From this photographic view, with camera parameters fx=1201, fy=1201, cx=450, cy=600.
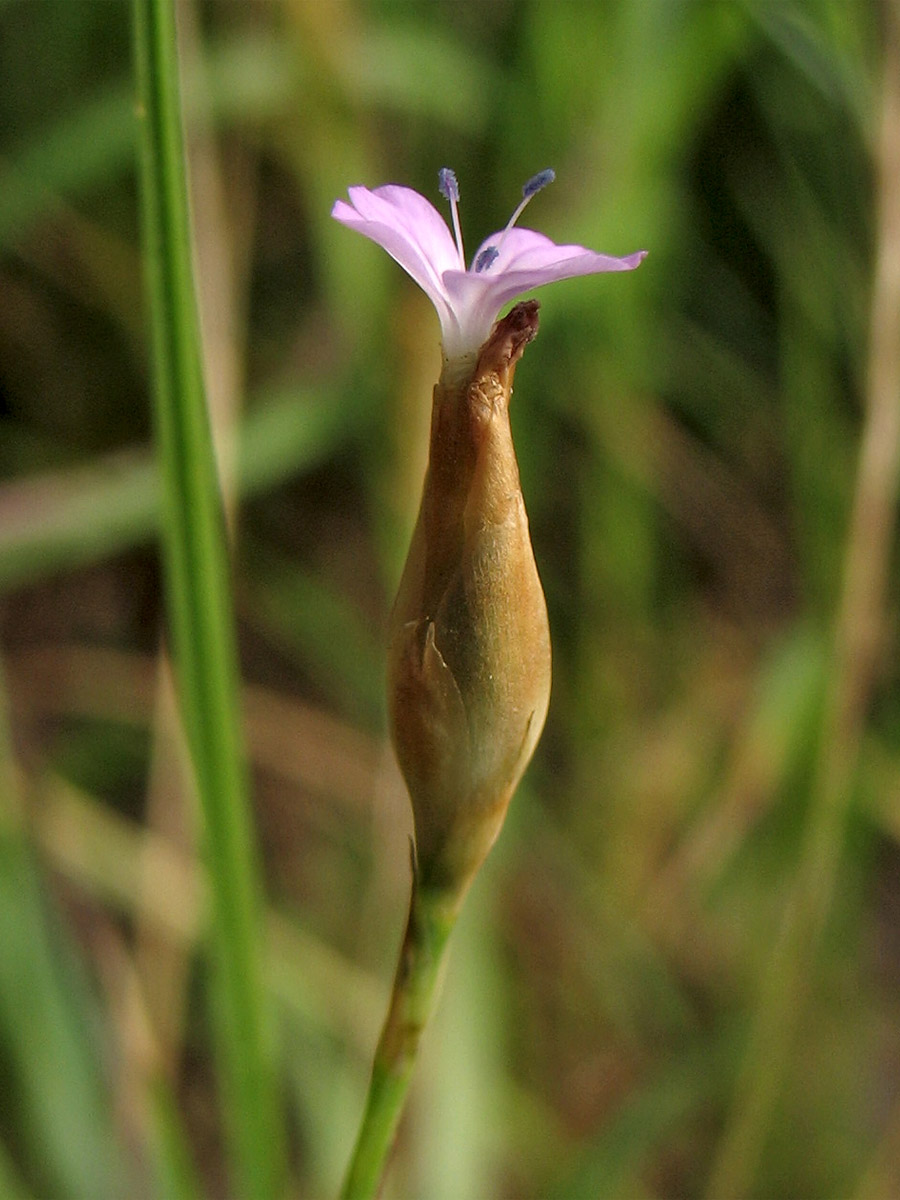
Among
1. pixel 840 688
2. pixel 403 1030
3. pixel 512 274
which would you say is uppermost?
pixel 512 274

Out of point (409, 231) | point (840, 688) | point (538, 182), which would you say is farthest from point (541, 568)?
point (409, 231)

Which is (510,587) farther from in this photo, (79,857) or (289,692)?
(289,692)

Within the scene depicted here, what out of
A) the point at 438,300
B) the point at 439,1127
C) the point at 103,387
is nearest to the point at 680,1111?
the point at 439,1127

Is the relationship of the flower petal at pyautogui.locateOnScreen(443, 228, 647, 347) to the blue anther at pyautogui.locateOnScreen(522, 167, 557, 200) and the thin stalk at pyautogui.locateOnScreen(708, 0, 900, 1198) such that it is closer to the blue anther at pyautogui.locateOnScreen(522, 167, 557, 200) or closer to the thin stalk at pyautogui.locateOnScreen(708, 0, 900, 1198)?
the blue anther at pyautogui.locateOnScreen(522, 167, 557, 200)

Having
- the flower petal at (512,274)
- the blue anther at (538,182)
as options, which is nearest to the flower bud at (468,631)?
the flower petal at (512,274)

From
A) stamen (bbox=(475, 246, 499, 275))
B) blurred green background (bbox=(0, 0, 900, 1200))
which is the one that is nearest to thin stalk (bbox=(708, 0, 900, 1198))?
blurred green background (bbox=(0, 0, 900, 1200))

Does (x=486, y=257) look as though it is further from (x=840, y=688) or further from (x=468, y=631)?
(x=840, y=688)
